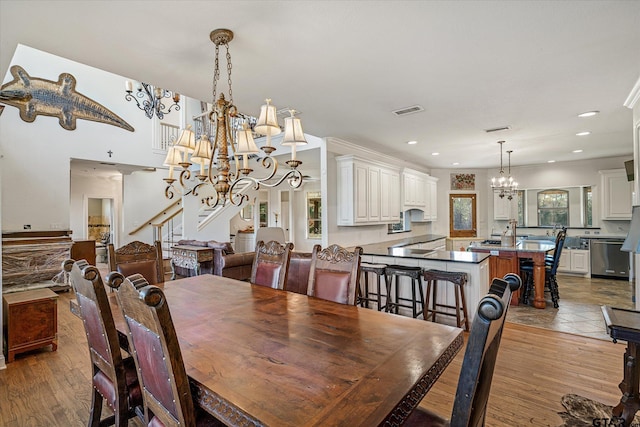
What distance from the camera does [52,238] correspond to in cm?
536

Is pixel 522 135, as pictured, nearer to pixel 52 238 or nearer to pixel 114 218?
pixel 52 238

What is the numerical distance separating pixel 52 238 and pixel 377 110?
19.0 ft

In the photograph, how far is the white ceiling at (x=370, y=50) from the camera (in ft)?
5.85

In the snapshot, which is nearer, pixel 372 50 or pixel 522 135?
pixel 372 50

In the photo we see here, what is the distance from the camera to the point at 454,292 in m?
3.71

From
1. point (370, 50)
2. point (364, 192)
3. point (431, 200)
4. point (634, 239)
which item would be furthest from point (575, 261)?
point (370, 50)

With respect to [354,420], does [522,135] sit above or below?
above

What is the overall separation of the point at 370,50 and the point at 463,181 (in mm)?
6913

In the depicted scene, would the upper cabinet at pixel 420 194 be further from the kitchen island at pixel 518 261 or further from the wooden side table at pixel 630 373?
the wooden side table at pixel 630 373

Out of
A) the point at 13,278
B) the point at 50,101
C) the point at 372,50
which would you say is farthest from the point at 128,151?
the point at 372,50

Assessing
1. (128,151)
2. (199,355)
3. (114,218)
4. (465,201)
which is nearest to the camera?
(199,355)

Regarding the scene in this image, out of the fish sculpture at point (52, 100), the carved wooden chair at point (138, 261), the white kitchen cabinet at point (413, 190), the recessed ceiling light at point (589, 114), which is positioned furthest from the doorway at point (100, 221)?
the recessed ceiling light at point (589, 114)

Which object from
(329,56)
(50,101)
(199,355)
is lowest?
(199,355)

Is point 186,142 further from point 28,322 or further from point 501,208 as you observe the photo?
point 501,208
